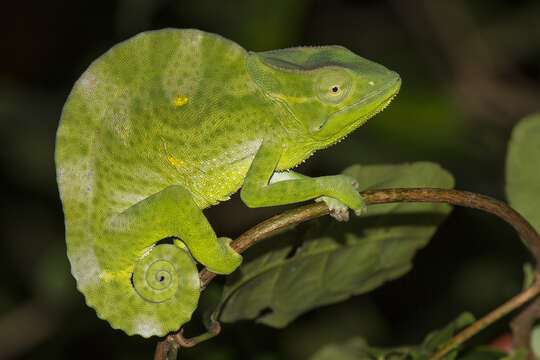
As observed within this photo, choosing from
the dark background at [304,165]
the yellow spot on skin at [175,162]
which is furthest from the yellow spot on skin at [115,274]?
the dark background at [304,165]

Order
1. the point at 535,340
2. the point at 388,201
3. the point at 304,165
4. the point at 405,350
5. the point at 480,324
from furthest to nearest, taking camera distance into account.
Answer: the point at 304,165 → the point at 535,340 → the point at 405,350 → the point at 480,324 → the point at 388,201

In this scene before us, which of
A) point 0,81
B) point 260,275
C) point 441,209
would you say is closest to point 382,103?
point 441,209

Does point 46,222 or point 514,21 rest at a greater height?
point 514,21

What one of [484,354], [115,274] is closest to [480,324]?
[484,354]

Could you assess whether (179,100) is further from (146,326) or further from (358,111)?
(146,326)

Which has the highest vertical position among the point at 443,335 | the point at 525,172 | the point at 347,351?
the point at 525,172

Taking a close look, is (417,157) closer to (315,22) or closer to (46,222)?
(315,22)
